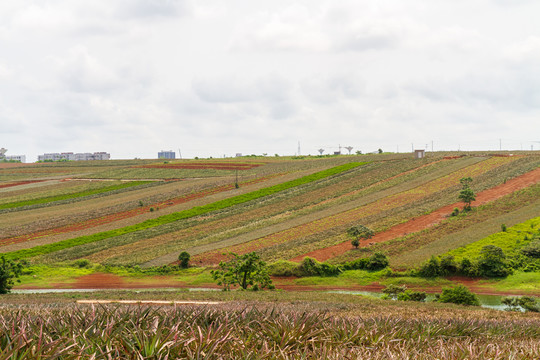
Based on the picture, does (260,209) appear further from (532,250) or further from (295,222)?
(532,250)

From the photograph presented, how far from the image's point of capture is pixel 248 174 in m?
110

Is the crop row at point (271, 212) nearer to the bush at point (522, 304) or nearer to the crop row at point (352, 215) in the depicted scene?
the crop row at point (352, 215)

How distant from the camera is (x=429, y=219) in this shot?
6234 cm

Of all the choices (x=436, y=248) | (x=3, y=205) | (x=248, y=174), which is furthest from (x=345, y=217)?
(x=3, y=205)

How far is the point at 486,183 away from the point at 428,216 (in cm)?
1995

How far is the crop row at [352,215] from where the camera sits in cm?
5648

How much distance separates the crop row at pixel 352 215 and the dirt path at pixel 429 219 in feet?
21.5

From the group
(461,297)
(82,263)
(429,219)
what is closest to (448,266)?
(461,297)

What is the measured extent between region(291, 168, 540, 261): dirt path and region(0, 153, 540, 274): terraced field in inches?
5.4

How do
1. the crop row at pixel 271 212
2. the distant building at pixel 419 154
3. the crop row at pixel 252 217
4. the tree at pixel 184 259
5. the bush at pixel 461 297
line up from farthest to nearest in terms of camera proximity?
1. the distant building at pixel 419 154
2. the crop row at pixel 252 217
3. the crop row at pixel 271 212
4. the tree at pixel 184 259
5. the bush at pixel 461 297

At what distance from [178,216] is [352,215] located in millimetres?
24990

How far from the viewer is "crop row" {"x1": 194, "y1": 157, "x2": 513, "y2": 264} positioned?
56.5 m

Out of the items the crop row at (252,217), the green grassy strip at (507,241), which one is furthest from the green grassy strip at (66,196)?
the green grassy strip at (507,241)

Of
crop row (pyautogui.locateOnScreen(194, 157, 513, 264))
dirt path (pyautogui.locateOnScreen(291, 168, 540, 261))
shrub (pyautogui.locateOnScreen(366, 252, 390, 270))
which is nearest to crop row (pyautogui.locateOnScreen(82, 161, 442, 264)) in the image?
crop row (pyautogui.locateOnScreen(194, 157, 513, 264))
